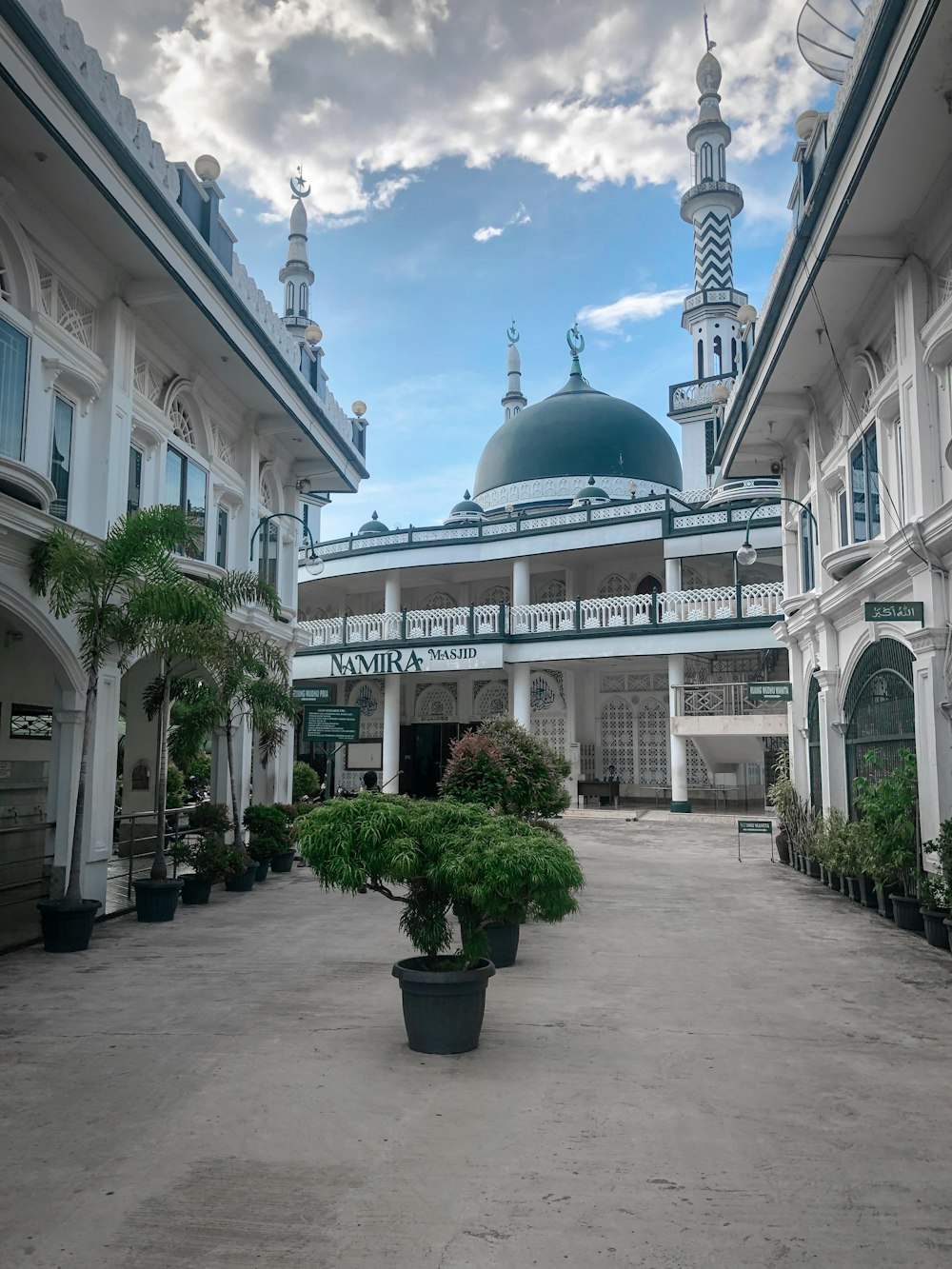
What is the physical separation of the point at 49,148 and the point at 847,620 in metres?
10.9

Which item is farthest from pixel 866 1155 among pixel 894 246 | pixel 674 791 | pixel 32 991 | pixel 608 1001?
pixel 674 791

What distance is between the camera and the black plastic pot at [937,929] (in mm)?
9281

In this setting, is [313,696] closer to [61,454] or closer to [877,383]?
[61,454]

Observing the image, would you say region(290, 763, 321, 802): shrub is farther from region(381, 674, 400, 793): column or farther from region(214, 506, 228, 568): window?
region(214, 506, 228, 568): window

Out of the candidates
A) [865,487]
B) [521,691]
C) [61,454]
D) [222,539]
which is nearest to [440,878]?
[61,454]

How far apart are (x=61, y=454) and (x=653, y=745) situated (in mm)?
23325

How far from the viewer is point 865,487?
41.4 feet

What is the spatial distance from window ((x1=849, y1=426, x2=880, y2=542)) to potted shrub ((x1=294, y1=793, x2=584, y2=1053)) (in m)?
7.77

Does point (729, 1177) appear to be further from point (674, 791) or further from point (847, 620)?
point (674, 791)

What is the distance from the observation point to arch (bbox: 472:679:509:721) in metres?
32.9

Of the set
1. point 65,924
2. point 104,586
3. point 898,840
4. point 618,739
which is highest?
point 104,586

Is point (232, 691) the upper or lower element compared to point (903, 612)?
lower

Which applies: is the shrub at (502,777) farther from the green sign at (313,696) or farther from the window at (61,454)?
the window at (61,454)

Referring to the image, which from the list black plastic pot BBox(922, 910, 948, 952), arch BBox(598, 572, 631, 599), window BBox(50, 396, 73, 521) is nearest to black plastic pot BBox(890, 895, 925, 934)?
black plastic pot BBox(922, 910, 948, 952)
